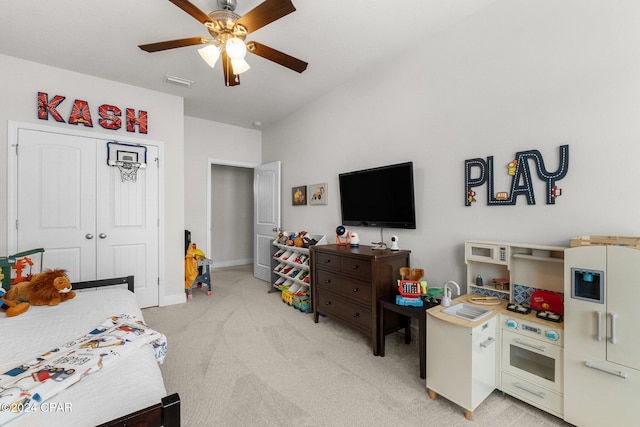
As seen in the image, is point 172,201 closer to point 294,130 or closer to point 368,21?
point 294,130

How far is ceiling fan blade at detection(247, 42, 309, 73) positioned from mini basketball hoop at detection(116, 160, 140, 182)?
95.3 inches

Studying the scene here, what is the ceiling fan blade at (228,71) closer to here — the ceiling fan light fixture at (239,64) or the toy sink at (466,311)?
the ceiling fan light fixture at (239,64)

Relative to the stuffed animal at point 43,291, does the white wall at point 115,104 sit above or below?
above

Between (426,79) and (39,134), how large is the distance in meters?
4.13

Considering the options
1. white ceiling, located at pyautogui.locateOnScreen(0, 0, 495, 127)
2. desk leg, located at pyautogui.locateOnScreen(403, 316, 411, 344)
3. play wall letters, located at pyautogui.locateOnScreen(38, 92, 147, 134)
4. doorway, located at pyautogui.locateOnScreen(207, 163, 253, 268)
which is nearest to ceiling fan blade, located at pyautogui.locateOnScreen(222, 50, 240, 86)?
white ceiling, located at pyautogui.locateOnScreen(0, 0, 495, 127)

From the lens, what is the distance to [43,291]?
6.65 feet

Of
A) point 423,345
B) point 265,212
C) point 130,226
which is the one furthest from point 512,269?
point 130,226

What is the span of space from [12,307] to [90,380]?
142cm

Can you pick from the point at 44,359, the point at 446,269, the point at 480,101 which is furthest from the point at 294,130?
the point at 44,359

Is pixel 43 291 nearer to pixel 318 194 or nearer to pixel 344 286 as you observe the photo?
pixel 344 286

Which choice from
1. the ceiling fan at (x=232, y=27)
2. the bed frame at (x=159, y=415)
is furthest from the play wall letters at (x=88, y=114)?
the bed frame at (x=159, y=415)

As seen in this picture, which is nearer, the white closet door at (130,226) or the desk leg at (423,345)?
the desk leg at (423,345)

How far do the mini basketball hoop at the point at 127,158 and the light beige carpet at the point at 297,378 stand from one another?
1.79 meters

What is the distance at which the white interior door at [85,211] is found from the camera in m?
2.98
